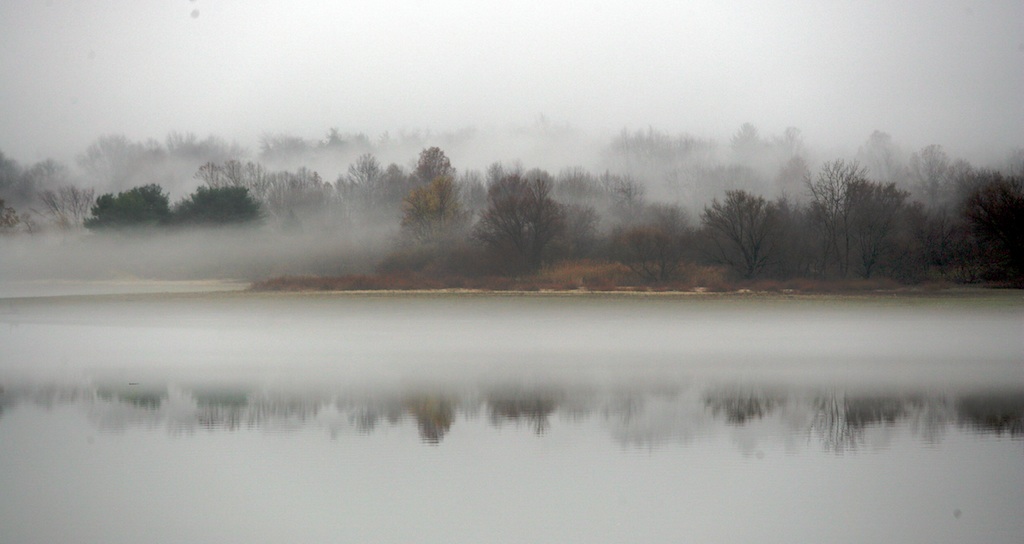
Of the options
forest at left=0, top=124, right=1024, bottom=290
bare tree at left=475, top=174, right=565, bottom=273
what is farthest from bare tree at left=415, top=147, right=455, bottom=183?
Answer: bare tree at left=475, top=174, right=565, bottom=273

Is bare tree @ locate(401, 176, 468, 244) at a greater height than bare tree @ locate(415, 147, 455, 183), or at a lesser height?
lesser

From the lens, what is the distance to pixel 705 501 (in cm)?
765

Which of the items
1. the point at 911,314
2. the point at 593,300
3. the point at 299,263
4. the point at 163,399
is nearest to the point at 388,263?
the point at 299,263

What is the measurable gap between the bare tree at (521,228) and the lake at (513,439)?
1556 cm

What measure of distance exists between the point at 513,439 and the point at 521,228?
1084 inches

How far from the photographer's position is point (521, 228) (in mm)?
37219

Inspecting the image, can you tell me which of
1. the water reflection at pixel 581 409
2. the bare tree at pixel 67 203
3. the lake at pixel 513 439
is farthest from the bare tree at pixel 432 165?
the water reflection at pixel 581 409

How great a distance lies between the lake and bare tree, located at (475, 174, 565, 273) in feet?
51.0

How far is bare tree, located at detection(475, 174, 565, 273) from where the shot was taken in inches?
1447

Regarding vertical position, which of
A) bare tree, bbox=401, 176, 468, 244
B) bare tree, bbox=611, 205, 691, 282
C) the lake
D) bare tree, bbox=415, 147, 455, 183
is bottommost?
the lake

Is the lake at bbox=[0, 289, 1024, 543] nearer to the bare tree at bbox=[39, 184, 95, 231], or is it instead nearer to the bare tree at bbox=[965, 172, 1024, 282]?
the bare tree at bbox=[965, 172, 1024, 282]

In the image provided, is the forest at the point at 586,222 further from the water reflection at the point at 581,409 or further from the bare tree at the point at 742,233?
the water reflection at the point at 581,409

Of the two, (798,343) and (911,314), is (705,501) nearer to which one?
(798,343)

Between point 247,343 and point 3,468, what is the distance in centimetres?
1201
